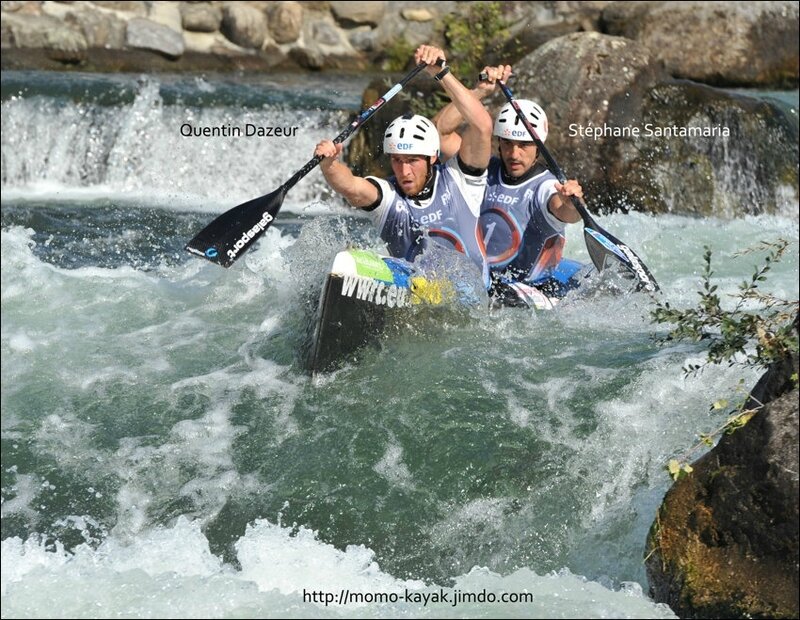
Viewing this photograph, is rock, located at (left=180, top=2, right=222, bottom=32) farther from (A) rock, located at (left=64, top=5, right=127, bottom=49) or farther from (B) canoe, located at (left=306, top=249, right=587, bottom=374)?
(B) canoe, located at (left=306, top=249, right=587, bottom=374)

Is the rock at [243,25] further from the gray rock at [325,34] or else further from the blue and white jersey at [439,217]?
the blue and white jersey at [439,217]

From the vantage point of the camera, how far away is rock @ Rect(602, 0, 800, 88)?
13391 millimetres

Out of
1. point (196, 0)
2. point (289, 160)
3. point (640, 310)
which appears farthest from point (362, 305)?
point (196, 0)

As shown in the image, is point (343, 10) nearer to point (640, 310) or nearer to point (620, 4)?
point (620, 4)

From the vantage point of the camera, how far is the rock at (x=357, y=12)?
14.7 metres

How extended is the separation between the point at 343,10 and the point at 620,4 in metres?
3.44

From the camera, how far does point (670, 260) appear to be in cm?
933

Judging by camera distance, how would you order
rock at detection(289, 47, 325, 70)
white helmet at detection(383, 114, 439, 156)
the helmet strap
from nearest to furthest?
white helmet at detection(383, 114, 439, 156) → the helmet strap → rock at detection(289, 47, 325, 70)

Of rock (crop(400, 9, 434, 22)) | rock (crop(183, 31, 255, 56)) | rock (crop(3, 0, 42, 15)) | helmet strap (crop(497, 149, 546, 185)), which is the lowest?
rock (crop(183, 31, 255, 56))

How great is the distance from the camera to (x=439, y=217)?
6.62 meters

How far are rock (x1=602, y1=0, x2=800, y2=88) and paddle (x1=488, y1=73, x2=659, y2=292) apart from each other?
696cm

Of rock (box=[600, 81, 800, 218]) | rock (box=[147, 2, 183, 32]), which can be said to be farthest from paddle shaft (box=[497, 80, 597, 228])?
rock (box=[147, 2, 183, 32])

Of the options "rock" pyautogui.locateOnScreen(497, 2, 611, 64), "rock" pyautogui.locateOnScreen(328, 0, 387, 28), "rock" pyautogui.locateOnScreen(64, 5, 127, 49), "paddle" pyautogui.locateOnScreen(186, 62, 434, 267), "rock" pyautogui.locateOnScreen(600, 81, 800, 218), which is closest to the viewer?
"paddle" pyautogui.locateOnScreen(186, 62, 434, 267)

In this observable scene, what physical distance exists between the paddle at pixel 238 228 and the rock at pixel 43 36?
25.1ft
